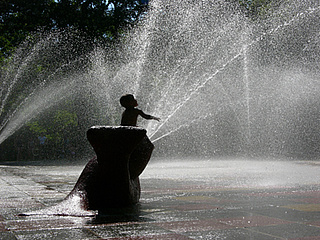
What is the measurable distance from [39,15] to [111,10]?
4792 millimetres

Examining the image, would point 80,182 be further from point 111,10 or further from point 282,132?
point 111,10

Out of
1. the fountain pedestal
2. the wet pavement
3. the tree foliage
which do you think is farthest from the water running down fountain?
the fountain pedestal

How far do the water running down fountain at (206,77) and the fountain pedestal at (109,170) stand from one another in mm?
13350

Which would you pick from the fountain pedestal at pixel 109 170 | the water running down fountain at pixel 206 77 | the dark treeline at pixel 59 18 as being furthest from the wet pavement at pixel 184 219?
the dark treeline at pixel 59 18

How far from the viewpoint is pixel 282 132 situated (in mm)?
26578

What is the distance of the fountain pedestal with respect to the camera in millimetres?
4605

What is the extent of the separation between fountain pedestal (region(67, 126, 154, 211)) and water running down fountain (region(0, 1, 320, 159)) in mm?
13350

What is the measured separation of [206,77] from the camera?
70.4ft

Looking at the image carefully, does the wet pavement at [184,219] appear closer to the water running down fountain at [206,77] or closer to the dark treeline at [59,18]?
the water running down fountain at [206,77]

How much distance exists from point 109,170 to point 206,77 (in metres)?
17.2

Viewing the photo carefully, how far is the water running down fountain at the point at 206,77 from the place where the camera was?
20219mm

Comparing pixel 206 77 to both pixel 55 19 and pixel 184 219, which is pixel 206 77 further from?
pixel 184 219

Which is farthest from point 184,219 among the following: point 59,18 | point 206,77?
point 59,18

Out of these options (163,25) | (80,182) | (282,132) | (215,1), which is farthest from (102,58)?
(80,182)
